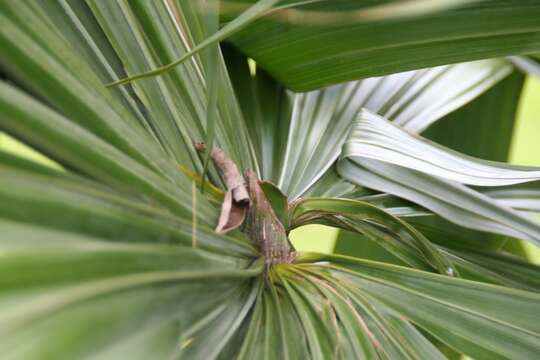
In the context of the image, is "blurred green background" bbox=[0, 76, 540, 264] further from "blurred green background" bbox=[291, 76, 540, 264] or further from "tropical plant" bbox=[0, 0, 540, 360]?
"tropical plant" bbox=[0, 0, 540, 360]

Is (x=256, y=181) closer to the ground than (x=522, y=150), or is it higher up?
closer to the ground

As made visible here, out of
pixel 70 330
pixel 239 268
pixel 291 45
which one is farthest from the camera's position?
pixel 291 45

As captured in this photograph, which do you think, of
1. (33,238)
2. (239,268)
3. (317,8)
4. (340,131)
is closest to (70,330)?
(33,238)

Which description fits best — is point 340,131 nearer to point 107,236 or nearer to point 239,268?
point 239,268

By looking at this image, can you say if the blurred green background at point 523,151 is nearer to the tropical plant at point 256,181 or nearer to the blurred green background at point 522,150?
the blurred green background at point 522,150

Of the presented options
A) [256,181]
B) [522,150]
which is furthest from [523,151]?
[256,181]

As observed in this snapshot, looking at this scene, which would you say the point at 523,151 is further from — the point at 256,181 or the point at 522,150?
the point at 256,181

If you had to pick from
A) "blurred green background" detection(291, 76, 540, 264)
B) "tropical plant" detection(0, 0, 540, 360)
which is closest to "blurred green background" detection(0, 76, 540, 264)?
"blurred green background" detection(291, 76, 540, 264)

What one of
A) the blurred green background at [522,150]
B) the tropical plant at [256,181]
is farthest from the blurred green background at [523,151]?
the tropical plant at [256,181]
